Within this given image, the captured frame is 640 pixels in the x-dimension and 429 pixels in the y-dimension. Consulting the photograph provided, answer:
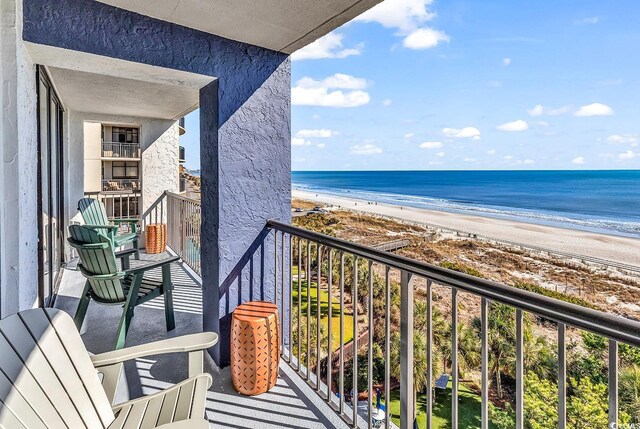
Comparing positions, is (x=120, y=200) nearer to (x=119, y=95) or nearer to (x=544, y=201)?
(x=119, y=95)

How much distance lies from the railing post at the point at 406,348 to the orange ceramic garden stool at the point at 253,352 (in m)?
0.96

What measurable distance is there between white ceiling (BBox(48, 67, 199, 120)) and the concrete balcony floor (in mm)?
2226

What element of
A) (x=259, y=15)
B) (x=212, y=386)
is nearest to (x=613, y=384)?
(x=212, y=386)

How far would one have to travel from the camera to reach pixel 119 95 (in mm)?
4707

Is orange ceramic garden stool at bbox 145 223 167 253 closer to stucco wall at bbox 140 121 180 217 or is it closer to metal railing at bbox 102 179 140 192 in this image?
stucco wall at bbox 140 121 180 217

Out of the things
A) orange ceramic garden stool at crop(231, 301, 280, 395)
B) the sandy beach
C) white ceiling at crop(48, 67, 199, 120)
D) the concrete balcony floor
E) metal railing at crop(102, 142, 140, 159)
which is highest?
metal railing at crop(102, 142, 140, 159)

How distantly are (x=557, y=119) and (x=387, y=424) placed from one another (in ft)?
190

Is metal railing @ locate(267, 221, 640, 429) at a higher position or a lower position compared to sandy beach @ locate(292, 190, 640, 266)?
higher

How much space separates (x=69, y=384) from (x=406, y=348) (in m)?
1.36

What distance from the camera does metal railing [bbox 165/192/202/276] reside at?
524cm

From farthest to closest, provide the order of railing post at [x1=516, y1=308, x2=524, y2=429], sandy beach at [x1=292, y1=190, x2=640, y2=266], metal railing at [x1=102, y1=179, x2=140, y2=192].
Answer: sandy beach at [x1=292, y1=190, x2=640, y2=266] < metal railing at [x1=102, y1=179, x2=140, y2=192] < railing post at [x1=516, y1=308, x2=524, y2=429]

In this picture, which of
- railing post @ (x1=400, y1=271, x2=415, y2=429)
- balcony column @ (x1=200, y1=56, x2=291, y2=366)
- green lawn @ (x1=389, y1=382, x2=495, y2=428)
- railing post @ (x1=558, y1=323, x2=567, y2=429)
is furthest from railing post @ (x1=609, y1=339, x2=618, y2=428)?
green lawn @ (x1=389, y1=382, x2=495, y2=428)

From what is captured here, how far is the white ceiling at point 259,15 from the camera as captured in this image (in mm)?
2053

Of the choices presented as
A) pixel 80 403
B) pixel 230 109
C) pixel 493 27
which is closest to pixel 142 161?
pixel 230 109
